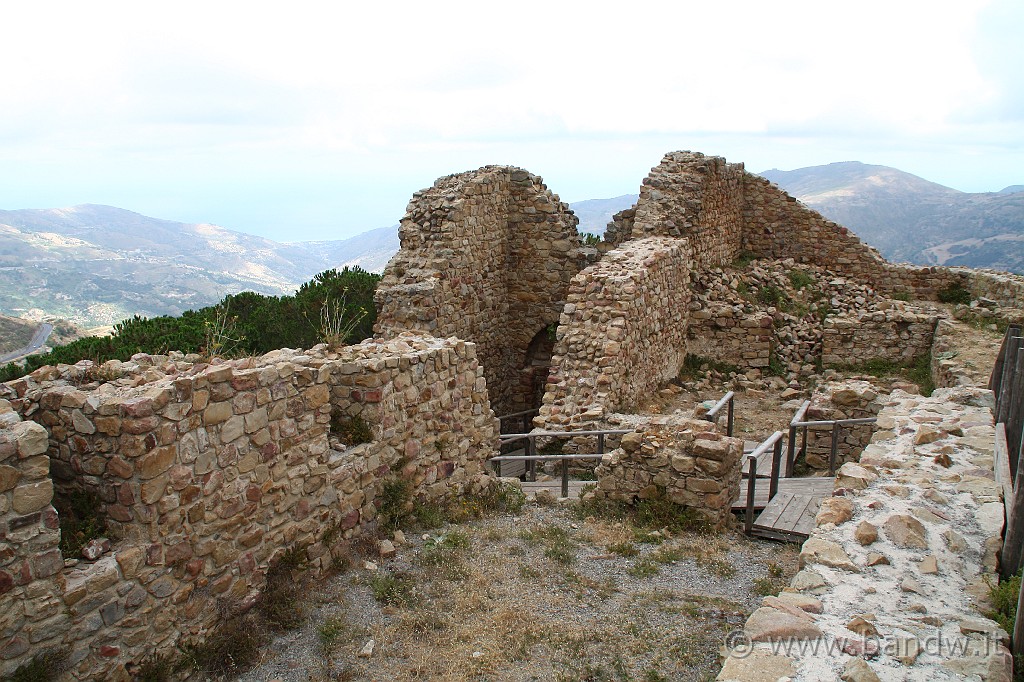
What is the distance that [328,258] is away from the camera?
170m

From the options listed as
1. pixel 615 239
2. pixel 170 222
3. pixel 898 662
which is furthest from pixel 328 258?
pixel 898 662

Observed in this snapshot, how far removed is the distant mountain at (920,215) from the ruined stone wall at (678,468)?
6798 cm

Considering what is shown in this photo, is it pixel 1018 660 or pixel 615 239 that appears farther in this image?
pixel 615 239

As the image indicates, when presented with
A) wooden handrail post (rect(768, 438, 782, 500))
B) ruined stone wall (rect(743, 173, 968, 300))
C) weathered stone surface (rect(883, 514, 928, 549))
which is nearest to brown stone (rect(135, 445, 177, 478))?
weathered stone surface (rect(883, 514, 928, 549))

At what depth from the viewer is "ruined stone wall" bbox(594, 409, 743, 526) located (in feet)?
24.6

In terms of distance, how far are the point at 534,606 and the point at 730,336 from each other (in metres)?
10.2

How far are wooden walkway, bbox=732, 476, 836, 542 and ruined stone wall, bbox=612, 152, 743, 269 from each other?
6931mm

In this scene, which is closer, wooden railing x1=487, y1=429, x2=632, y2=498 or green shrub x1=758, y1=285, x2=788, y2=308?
wooden railing x1=487, y1=429, x2=632, y2=498

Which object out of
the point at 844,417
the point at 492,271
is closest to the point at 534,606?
the point at 844,417

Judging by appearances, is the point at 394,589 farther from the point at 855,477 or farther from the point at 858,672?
the point at 855,477

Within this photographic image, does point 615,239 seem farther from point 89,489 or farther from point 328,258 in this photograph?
point 328,258

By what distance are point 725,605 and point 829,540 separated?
1.12 m

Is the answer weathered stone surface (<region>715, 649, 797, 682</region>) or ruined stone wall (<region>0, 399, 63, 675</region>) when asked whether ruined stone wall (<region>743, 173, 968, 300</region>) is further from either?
ruined stone wall (<region>0, 399, 63, 675</region>)

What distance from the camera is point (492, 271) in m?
14.7
